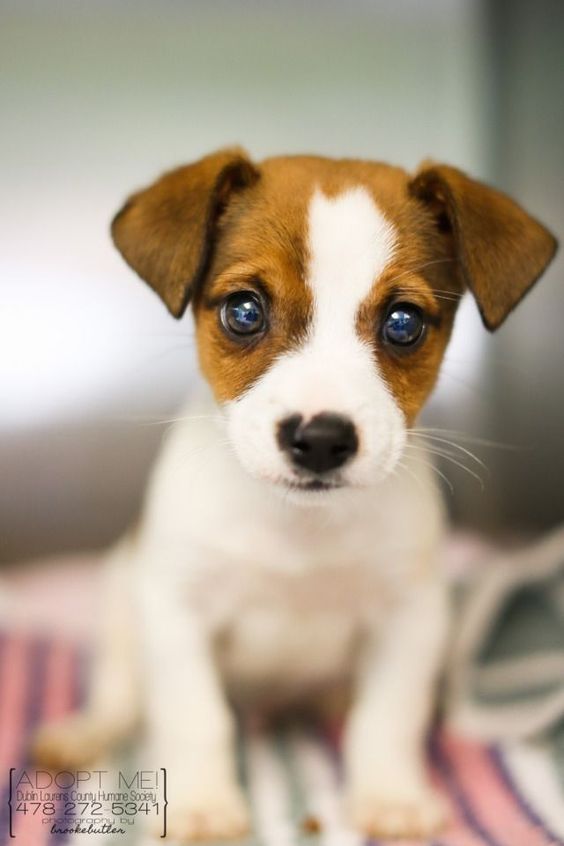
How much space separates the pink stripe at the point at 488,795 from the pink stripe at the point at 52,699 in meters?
0.98

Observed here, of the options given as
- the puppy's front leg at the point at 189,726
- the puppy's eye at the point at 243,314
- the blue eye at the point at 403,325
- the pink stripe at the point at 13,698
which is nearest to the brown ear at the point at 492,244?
the blue eye at the point at 403,325

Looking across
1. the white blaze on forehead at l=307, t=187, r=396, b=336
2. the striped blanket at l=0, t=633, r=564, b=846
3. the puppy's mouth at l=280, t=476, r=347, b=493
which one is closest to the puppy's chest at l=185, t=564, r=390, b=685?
the striped blanket at l=0, t=633, r=564, b=846

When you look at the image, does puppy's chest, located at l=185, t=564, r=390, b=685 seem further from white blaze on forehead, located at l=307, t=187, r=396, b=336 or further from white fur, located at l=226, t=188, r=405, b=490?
white blaze on forehead, located at l=307, t=187, r=396, b=336

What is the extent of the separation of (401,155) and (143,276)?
1599 millimetres

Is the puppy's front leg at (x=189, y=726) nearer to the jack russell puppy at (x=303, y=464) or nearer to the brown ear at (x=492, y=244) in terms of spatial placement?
the jack russell puppy at (x=303, y=464)

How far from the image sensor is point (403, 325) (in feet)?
7.75

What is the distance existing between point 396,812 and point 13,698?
118 cm

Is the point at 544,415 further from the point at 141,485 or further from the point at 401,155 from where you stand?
the point at 141,485

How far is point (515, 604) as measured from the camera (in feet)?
10.7

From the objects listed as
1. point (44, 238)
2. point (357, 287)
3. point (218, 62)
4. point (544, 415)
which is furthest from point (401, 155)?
point (357, 287)

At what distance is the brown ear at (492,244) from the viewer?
93.8 inches

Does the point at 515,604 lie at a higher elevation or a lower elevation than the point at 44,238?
lower

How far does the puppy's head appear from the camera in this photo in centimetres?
214

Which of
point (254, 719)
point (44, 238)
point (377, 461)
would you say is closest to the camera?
point (377, 461)
